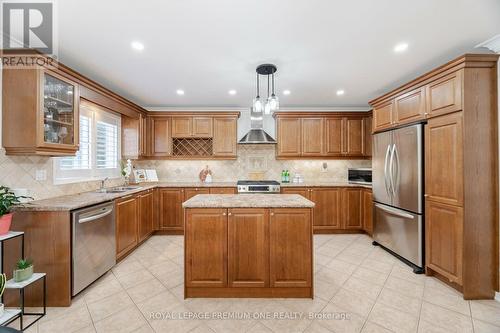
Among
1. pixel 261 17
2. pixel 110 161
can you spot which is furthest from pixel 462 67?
pixel 110 161

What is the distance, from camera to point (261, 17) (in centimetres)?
185

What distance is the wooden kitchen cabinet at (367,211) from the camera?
3998mm

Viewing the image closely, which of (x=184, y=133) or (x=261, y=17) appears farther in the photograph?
(x=184, y=133)

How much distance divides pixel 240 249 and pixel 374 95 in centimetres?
366

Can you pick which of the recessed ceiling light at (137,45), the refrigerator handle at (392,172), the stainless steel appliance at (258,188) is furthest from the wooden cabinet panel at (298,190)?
the recessed ceiling light at (137,45)

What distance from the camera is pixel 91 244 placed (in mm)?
2398

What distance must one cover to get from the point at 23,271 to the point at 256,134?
3.67 m

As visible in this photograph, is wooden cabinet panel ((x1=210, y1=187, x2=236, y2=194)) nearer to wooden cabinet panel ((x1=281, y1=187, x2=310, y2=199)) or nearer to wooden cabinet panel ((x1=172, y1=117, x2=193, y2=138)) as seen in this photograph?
wooden cabinet panel ((x1=281, y1=187, x2=310, y2=199))

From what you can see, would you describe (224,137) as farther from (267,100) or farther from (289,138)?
(267,100)

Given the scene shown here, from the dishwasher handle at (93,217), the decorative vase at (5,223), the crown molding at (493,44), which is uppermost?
the crown molding at (493,44)

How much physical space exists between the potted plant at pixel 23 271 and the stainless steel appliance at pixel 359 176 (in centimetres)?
486

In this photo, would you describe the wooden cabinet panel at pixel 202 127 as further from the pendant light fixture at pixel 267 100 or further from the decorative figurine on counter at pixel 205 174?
the pendant light fixture at pixel 267 100

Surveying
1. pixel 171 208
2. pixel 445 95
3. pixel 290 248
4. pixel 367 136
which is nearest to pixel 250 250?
pixel 290 248

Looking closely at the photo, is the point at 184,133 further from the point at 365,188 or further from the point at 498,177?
the point at 498,177
